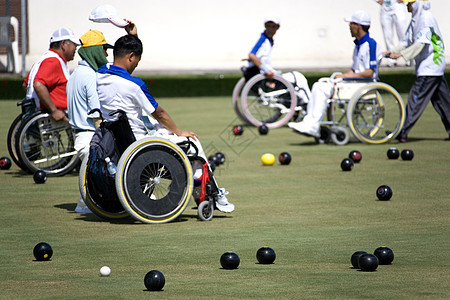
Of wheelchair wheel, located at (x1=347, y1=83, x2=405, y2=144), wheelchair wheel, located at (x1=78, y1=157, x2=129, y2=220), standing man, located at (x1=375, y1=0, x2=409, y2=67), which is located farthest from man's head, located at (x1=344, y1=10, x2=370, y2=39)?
standing man, located at (x1=375, y1=0, x2=409, y2=67)

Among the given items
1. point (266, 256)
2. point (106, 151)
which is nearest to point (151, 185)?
point (106, 151)

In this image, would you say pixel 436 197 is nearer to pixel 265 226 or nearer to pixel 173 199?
pixel 265 226

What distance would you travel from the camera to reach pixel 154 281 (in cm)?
462

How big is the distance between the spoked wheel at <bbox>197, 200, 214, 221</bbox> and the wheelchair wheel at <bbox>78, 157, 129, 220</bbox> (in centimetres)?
60

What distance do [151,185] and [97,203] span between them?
499 mm

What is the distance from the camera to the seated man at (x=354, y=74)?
11.4m

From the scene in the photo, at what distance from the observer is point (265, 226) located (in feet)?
21.4

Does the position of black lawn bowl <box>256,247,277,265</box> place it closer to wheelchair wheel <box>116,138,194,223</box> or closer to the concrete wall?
wheelchair wheel <box>116,138,194,223</box>

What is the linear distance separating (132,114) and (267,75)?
6878 millimetres

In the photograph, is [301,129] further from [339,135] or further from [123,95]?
[123,95]

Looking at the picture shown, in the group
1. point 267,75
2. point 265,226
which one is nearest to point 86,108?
point 265,226

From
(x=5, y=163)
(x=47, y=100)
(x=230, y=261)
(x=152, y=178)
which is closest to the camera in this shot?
(x=230, y=261)

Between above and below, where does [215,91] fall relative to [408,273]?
below

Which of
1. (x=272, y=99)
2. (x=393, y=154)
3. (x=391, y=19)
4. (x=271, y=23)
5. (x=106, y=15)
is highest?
(x=106, y=15)
